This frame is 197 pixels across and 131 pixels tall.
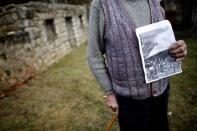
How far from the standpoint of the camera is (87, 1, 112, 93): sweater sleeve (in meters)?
1.64

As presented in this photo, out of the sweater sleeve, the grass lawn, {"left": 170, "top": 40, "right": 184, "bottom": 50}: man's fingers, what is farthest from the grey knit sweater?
the grass lawn

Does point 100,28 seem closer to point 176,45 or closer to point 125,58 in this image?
point 125,58

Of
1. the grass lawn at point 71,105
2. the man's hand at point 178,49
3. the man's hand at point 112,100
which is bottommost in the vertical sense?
the grass lawn at point 71,105

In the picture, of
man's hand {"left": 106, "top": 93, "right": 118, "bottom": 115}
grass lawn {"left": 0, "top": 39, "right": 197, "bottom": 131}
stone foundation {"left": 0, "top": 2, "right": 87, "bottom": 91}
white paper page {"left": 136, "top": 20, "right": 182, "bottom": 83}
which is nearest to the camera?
white paper page {"left": 136, "top": 20, "right": 182, "bottom": 83}

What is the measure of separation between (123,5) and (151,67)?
456 mm

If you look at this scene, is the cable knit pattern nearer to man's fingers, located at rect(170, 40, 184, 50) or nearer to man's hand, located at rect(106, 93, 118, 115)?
Result: man's hand, located at rect(106, 93, 118, 115)

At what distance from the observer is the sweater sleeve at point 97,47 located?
1.64m

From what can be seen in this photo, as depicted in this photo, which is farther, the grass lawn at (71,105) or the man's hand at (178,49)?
the grass lawn at (71,105)

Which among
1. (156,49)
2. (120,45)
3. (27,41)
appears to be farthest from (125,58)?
(27,41)

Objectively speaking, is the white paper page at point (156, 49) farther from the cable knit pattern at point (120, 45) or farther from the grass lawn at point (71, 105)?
the grass lawn at point (71, 105)

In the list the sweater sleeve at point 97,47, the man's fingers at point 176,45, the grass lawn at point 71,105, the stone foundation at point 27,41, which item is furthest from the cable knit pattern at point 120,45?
the stone foundation at point 27,41

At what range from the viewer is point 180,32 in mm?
10719

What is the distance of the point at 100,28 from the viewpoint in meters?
1.64

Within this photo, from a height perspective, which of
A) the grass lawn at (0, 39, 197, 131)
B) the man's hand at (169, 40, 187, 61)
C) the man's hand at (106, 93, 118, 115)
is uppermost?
the man's hand at (169, 40, 187, 61)
